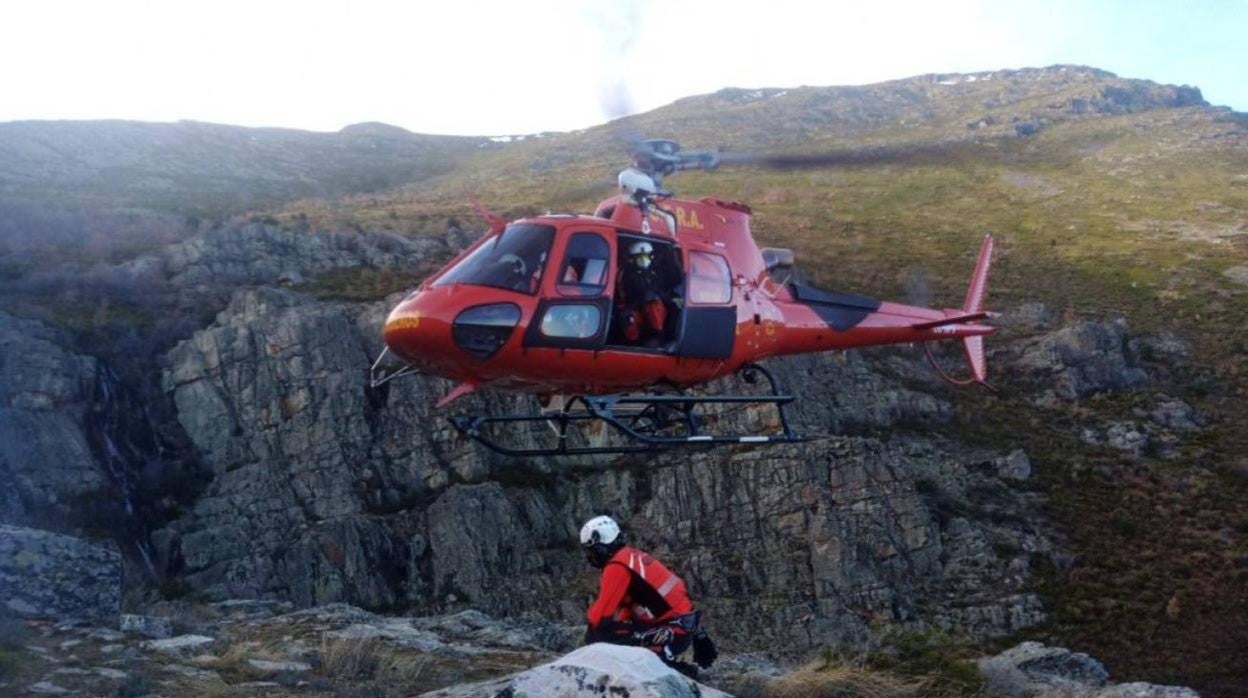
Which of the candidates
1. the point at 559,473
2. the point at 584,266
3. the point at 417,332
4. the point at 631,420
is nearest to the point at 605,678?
the point at 417,332

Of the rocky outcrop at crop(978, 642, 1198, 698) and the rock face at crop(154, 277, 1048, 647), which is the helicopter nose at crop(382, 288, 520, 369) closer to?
the rocky outcrop at crop(978, 642, 1198, 698)

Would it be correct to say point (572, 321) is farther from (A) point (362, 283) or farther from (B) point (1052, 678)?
(A) point (362, 283)

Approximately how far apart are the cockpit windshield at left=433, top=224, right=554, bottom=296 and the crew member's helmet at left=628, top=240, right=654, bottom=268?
1084 mm

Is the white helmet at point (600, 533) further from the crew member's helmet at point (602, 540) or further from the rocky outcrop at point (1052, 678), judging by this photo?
the rocky outcrop at point (1052, 678)

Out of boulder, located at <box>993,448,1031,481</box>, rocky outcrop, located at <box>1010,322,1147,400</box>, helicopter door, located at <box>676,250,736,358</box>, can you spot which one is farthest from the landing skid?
rocky outcrop, located at <box>1010,322,1147,400</box>

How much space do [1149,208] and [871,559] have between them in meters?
40.9

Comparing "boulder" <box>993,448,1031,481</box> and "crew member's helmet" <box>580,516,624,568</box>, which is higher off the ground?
"crew member's helmet" <box>580,516,624,568</box>

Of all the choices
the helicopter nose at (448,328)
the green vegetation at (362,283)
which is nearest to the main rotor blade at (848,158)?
the helicopter nose at (448,328)

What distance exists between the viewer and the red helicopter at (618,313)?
35.8 ft

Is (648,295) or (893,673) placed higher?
(648,295)

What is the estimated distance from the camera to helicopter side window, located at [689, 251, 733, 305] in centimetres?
1237

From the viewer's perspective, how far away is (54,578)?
37.9 feet

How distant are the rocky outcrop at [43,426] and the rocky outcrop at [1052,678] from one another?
18378mm

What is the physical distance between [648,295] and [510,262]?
6.09 ft
